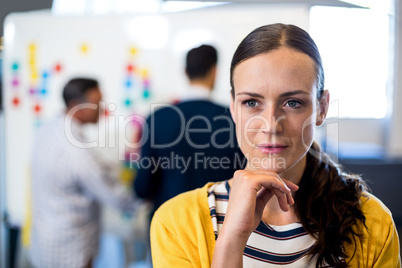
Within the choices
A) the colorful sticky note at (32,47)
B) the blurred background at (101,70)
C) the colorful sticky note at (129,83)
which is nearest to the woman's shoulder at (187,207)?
the blurred background at (101,70)

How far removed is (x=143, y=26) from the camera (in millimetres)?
1747

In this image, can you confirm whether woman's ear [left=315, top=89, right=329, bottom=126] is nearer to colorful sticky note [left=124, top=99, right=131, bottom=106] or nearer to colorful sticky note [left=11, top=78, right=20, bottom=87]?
colorful sticky note [left=124, top=99, right=131, bottom=106]

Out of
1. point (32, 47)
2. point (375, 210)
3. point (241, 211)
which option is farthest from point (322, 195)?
point (32, 47)

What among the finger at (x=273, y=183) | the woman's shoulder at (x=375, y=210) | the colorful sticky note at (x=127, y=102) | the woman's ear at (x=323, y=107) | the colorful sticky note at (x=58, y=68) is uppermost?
the colorful sticky note at (x=58, y=68)

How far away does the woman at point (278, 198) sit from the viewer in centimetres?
46

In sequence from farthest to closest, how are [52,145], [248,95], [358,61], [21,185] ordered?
[21,185]
[52,145]
[358,61]
[248,95]

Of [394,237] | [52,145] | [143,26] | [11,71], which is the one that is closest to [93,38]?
[143,26]

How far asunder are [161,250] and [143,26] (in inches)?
54.6

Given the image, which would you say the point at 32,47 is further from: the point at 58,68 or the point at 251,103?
the point at 251,103

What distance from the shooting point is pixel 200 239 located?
0.52 m

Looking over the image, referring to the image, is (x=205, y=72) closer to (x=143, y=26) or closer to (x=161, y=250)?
(x=161, y=250)

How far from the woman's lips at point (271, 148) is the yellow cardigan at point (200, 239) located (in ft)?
0.42

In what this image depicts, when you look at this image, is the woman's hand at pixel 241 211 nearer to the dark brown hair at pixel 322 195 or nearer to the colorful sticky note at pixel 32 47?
the dark brown hair at pixel 322 195

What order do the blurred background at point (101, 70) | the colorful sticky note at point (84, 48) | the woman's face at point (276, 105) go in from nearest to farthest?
the woman's face at point (276, 105) < the blurred background at point (101, 70) < the colorful sticky note at point (84, 48)
